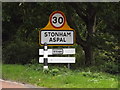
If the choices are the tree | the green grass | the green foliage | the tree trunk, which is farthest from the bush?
the green grass

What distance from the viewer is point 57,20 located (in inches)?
587

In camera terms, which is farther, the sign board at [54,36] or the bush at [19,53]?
the bush at [19,53]

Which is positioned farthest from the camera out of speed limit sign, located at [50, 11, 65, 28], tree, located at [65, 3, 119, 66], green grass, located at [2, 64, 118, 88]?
tree, located at [65, 3, 119, 66]

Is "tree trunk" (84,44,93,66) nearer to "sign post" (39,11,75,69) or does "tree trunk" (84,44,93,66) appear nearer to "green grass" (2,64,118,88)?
"sign post" (39,11,75,69)

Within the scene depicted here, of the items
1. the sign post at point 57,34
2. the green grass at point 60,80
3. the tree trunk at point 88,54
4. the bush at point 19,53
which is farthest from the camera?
the tree trunk at point 88,54

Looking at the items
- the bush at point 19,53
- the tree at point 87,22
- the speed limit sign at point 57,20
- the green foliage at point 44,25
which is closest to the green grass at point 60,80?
the speed limit sign at point 57,20

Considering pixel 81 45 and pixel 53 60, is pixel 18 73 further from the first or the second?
pixel 81 45

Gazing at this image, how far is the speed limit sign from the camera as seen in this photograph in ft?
48.5

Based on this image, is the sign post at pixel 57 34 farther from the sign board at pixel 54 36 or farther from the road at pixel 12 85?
the road at pixel 12 85

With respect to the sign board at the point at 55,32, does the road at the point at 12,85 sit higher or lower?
lower

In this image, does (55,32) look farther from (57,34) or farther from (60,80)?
(60,80)

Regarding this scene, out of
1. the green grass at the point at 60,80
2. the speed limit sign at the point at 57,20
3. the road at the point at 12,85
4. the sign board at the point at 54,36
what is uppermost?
the speed limit sign at the point at 57,20

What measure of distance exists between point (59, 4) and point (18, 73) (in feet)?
20.2

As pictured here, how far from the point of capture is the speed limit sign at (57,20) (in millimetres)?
14797
